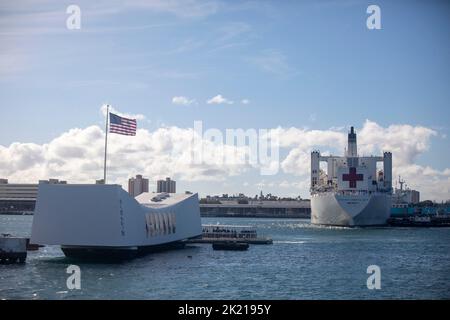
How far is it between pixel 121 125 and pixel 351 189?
259 feet

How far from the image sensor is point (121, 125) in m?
42.9

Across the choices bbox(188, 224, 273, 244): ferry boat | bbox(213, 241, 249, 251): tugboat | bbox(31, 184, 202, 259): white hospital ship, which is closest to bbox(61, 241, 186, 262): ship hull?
bbox(31, 184, 202, 259): white hospital ship

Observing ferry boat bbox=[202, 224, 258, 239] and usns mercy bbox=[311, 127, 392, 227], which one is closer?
ferry boat bbox=[202, 224, 258, 239]

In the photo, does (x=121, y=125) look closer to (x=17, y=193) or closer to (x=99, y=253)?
(x=99, y=253)

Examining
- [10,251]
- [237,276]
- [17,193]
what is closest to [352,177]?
[237,276]

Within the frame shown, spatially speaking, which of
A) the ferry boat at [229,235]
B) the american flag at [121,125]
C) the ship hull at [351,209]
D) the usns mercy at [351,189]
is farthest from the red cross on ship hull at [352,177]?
the american flag at [121,125]

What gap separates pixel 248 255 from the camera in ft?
186

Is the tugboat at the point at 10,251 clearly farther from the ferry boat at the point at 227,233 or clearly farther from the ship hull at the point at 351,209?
the ship hull at the point at 351,209

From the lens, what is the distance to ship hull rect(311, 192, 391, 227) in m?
110

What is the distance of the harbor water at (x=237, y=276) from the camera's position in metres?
32.6

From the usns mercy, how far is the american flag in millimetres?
71040

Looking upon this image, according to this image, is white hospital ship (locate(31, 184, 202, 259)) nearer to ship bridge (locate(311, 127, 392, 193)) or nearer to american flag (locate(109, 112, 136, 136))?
american flag (locate(109, 112, 136, 136))
